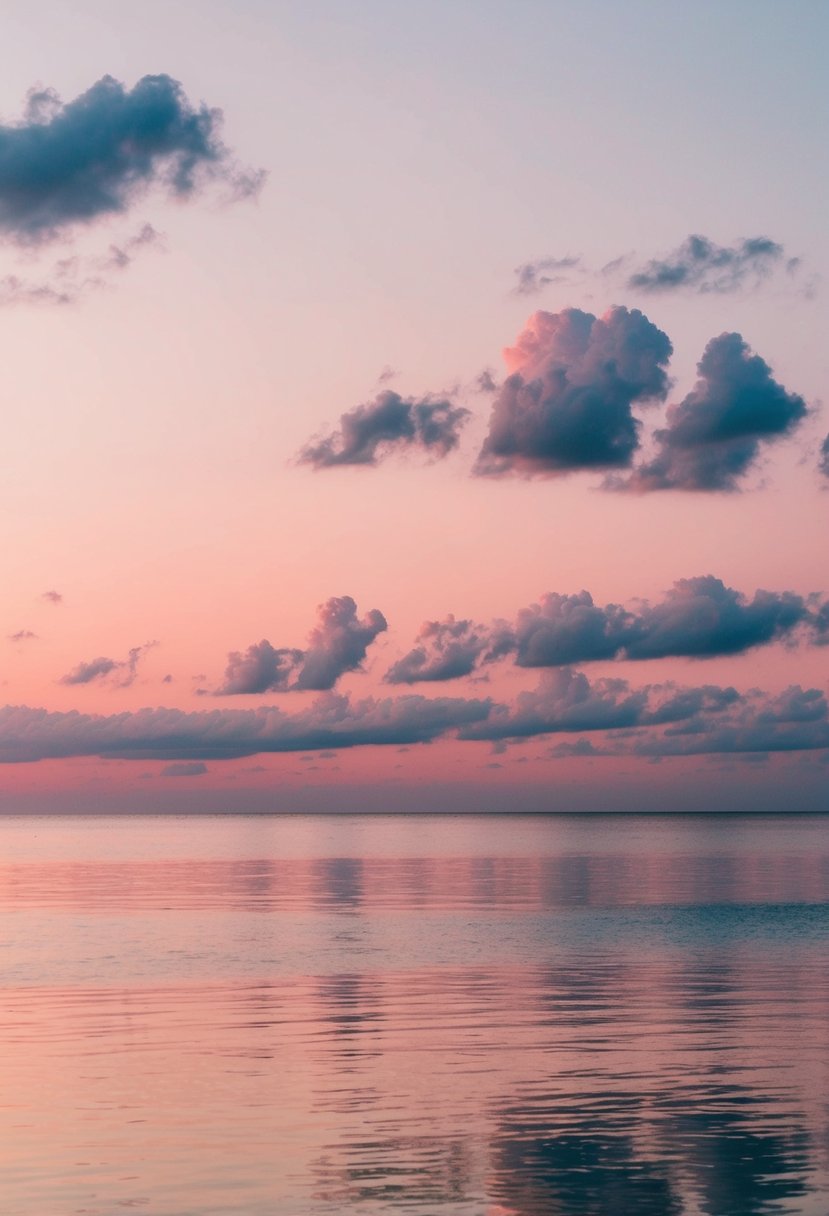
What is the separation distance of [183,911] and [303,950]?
21594mm

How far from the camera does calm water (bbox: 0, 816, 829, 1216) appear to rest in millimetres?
19812

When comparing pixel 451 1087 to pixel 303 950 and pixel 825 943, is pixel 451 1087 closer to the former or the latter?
pixel 303 950

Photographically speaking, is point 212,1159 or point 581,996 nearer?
point 212,1159

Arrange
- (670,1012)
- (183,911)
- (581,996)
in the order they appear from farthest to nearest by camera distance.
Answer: (183,911)
(581,996)
(670,1012)

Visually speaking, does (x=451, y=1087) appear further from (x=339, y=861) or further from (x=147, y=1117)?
(x=339, y=861)

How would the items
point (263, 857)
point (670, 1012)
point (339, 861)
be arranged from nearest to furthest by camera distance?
point (670, 1012) → point (339, 861) → point (263, 857)

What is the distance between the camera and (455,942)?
55.7 metres

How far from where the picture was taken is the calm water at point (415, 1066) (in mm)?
19812

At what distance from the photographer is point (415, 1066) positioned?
28.5 metres

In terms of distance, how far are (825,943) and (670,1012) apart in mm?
22515

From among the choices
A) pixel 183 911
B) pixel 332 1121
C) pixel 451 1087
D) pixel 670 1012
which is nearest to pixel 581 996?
pixel 670 1012

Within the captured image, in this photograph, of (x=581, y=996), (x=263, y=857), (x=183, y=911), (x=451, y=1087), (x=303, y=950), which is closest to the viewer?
(x=451, y=1087)

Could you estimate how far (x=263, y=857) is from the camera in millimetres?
166250

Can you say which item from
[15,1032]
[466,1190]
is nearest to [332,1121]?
[466,1190]
